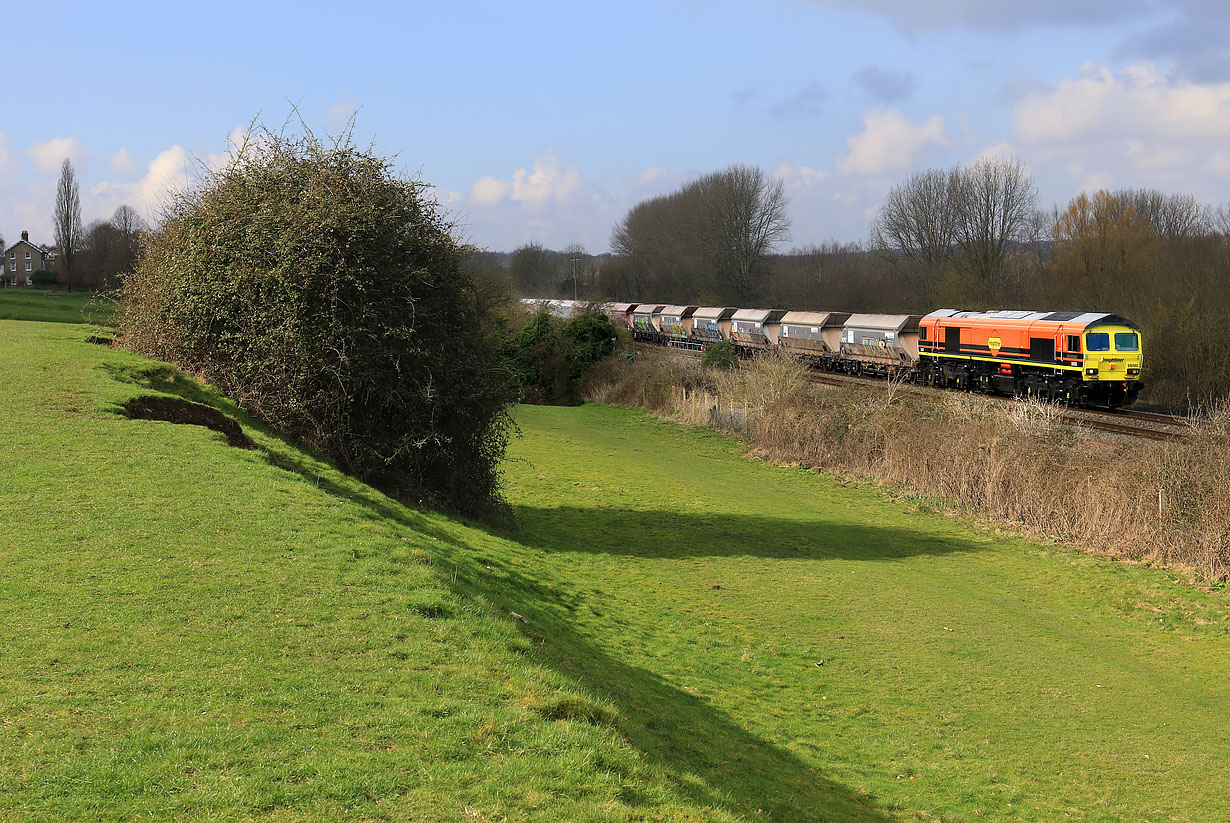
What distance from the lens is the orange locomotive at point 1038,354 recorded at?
110 ft

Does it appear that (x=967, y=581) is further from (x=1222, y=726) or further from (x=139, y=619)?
(x=139, y=619)

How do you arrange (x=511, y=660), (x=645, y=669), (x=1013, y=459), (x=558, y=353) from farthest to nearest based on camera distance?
1. (x=558, y=353)
2. (x=1013, y=459)
3. (x=645, y=669)
4. (x=511, y=660)

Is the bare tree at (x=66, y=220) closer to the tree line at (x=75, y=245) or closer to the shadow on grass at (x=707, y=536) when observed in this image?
the tree line at (x=75, y=245)

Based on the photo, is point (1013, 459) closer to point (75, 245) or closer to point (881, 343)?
point (881, 343)

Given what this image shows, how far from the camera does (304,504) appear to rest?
10.5 meters

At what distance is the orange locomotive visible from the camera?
33.5 m

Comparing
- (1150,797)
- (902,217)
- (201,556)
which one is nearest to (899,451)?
(1150,797)

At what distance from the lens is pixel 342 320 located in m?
14.0

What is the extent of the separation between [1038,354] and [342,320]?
30501 millimetres

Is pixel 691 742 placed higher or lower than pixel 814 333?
lower

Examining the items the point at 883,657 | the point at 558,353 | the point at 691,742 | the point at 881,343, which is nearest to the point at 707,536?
the point at 883,657

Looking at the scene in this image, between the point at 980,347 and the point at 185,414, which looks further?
the point at 980,347

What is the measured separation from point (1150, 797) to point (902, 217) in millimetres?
81838

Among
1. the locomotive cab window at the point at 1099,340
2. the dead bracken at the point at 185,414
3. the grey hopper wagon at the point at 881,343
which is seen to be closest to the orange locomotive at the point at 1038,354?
the locomotive cab window at the point at 1099,340
